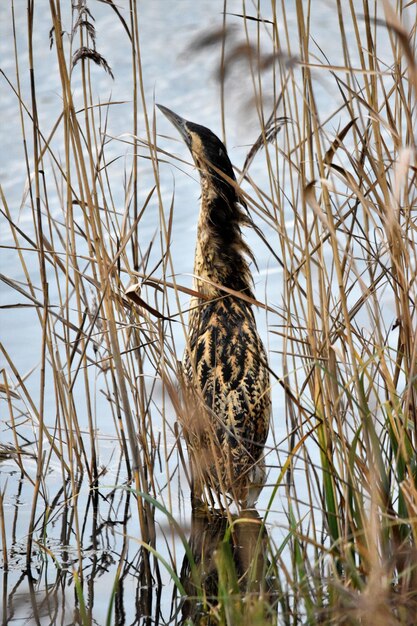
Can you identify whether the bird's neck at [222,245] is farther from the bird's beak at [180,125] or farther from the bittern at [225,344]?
the bird's beak at [180,125]

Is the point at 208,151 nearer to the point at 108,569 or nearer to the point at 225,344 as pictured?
the point at 225,344

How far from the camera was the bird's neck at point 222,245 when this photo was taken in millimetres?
3846

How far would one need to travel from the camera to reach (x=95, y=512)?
3480 millimetres

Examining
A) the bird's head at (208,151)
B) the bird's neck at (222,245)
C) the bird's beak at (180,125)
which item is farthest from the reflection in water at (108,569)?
the bird's beak at (180,125)

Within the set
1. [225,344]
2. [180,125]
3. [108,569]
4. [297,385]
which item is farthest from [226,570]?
[180,125]

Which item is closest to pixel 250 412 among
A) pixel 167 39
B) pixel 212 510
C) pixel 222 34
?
pixel 212 510

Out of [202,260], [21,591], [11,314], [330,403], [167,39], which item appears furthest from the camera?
[167,39]

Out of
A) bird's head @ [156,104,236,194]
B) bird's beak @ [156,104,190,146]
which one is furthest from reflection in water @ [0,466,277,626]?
bird's beak @ [156,104,190,146]

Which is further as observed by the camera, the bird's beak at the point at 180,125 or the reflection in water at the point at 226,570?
the bird's beak at the point at 180,125

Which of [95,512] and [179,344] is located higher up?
[179,344]

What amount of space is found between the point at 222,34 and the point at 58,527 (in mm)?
1769

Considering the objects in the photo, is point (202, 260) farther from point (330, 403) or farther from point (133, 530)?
point (330, 403)

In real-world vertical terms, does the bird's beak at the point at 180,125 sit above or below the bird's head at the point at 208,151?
above

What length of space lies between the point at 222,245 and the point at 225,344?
43 cm
